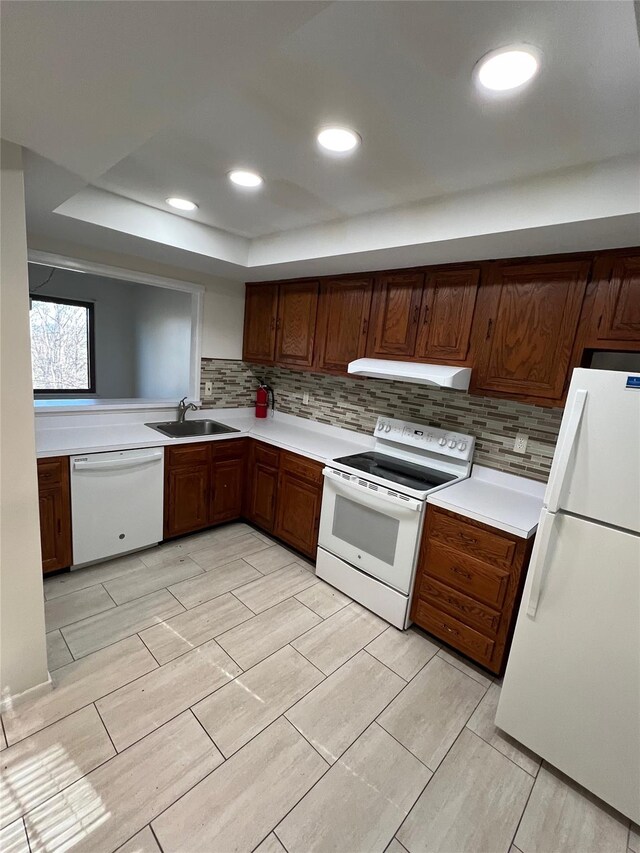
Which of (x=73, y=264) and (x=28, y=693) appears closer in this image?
(x=28, y=693)

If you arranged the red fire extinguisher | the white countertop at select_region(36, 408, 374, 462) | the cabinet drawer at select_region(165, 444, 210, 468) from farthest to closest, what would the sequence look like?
Answer: 1. the red fire extinguisher
2. the cabinet drawer at select_region(165, 444, 210, 468)
3. the white countertop at select_region(36, 408, 374, 462)

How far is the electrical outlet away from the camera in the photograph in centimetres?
230

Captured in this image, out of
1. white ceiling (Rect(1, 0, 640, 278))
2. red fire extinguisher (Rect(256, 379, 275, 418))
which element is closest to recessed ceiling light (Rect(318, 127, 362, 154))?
white ceiling (Rect(1, 0, 640, 278))

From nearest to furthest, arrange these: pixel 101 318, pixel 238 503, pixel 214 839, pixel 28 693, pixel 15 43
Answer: pixel 15 43, pixel 214 839, pixel 28 693, pixel 238 503, pixel 101 318

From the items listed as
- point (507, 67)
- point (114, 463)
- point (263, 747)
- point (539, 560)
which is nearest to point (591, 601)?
point (539, 560)

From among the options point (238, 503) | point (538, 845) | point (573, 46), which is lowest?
point (538, 845)

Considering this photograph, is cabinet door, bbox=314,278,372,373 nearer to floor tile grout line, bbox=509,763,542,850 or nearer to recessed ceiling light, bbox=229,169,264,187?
recessed ceiling light, bbox=229,169,264,187

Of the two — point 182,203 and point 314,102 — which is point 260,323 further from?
point 314,102

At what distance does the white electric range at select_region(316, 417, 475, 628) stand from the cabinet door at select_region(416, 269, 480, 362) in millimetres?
570

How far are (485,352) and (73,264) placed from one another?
2.79m

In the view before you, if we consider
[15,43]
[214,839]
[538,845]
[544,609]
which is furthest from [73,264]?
[538,845]

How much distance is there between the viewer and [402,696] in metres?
1.88

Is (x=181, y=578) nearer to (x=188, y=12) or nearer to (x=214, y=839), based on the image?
(x=214, y=839)

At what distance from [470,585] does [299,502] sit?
1331 mm
